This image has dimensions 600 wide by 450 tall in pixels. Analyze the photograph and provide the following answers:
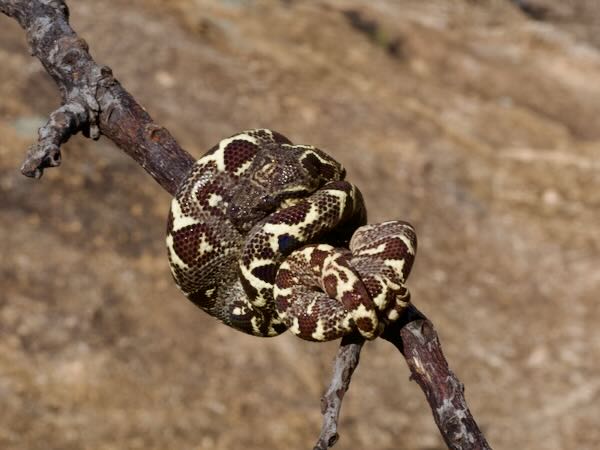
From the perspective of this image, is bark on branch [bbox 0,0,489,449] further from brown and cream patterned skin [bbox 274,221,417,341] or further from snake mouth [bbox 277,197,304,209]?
snake mouth [bbox 277,197,304,209]

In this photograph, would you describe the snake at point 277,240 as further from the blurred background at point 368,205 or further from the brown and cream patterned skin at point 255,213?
the blurred background at point 368,205

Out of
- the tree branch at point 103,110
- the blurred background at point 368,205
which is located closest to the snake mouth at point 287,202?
the tree branch at point 103,110

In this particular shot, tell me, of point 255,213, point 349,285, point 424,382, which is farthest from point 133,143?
point 424,382

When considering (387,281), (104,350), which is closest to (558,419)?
(104,350)

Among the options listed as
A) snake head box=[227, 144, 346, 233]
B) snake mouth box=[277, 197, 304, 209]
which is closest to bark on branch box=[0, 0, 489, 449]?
snake head box=[227, 144, 346, 233]

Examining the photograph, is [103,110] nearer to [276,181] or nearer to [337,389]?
[276,181]

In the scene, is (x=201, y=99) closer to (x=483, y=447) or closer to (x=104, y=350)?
(x=104, y=350)
